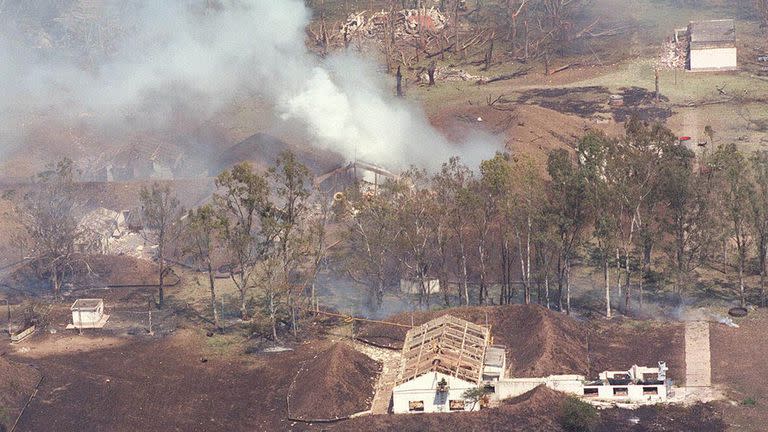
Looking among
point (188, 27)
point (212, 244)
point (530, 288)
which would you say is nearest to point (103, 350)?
point (212, 244)

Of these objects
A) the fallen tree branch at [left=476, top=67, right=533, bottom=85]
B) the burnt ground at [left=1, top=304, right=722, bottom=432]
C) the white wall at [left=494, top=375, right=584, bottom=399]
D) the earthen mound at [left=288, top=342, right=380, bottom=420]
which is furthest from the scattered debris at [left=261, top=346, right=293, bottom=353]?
the fallen tree branch at [left=476, top=67, right=533, bottom=85]

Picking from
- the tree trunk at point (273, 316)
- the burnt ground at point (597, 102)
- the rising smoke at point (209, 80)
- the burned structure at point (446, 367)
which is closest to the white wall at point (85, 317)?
the tree trunk at point (273, 316)

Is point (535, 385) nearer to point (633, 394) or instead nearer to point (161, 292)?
point (633, 394)

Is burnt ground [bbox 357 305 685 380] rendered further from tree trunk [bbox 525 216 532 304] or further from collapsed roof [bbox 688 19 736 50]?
collapsed roof [bbox 688 19 736 50]

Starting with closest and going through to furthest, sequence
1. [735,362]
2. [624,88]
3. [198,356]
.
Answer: [735,362]
[198,356]
[624,88]

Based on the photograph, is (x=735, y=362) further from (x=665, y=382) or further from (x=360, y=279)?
(x=360, y=279)

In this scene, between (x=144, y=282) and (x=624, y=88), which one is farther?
(x=624, y=88)
